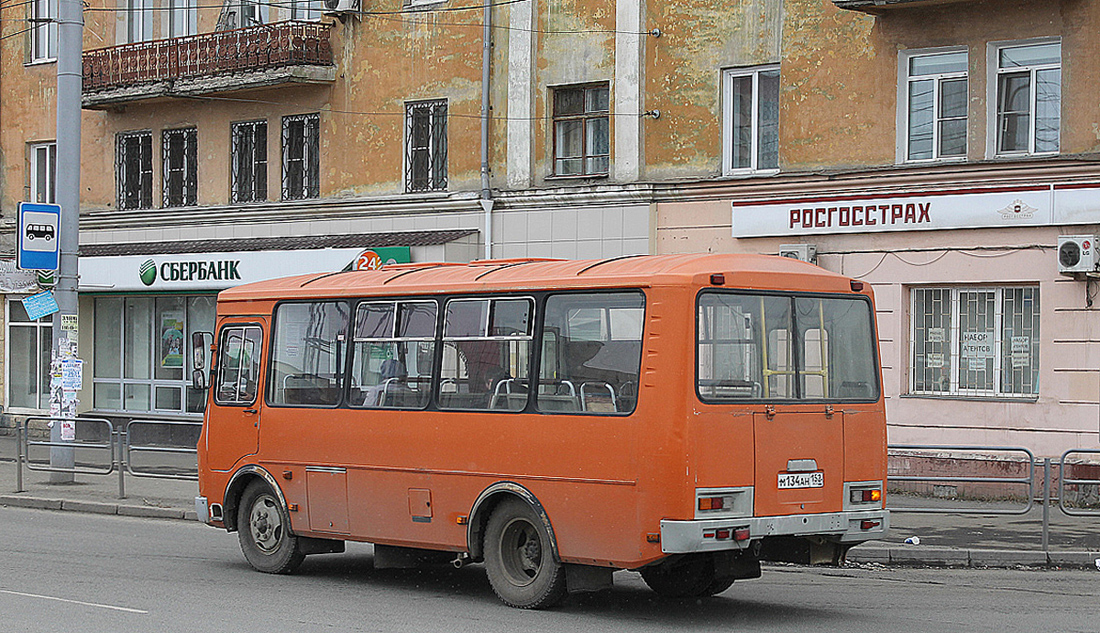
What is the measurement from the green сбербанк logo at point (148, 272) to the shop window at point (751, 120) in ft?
37.0

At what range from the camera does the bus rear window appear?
1073 centimetres

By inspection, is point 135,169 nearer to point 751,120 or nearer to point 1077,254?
point 751,120

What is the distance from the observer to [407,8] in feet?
83.4

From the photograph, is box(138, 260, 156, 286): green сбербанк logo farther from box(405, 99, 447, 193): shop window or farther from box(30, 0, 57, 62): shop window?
box(405, 99, 447, 193): shop window

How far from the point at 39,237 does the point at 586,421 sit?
12.4m

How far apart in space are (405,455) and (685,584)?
7.83 feet

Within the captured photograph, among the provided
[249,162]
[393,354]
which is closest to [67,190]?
[249,162]

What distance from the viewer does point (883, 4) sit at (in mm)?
19906

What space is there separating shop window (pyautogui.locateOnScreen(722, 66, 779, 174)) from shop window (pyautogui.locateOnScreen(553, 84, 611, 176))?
2024mm

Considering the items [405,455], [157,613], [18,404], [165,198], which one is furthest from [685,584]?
[18,404]

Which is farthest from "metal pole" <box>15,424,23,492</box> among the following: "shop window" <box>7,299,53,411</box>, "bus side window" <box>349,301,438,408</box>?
"shop window" <box>7,299,53,411</box>

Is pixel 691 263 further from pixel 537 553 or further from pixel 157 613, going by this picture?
pixel 157 613

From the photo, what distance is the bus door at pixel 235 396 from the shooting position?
13.8m

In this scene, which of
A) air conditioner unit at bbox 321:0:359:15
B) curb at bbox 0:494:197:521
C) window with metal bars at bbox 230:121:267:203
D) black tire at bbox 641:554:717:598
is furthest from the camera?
window with metal bars at bbox 230:121:267:203
